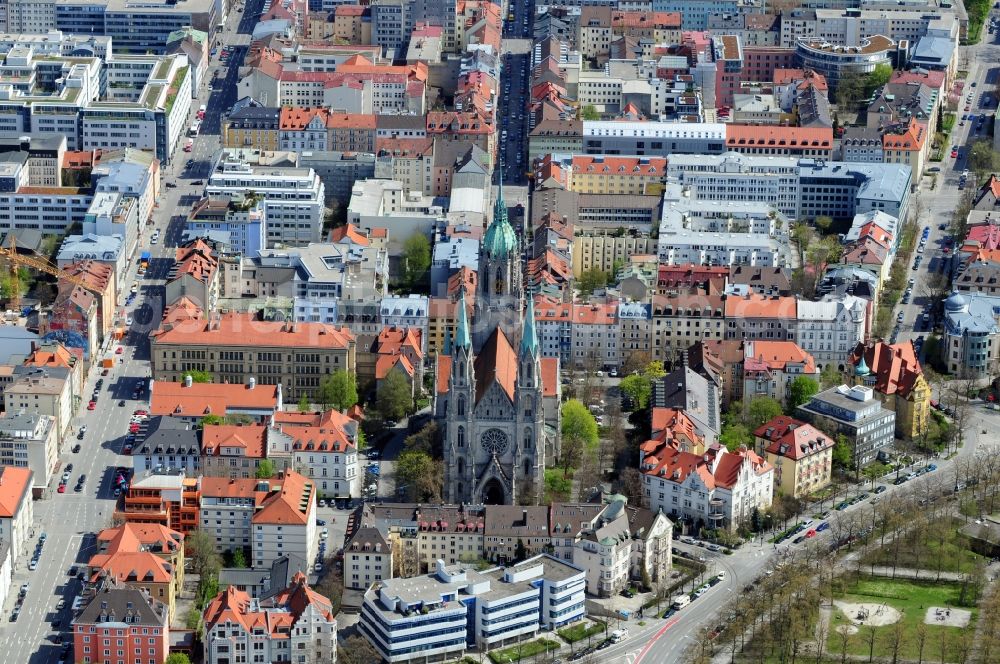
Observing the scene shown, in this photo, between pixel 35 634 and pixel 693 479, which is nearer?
pixel 35 634

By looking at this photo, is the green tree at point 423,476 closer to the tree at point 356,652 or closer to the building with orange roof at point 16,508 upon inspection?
the tree at point 356,652

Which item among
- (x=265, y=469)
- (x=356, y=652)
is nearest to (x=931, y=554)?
(x=356, y=652)

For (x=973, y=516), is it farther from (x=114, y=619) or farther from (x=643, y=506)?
(x=114, y=619)

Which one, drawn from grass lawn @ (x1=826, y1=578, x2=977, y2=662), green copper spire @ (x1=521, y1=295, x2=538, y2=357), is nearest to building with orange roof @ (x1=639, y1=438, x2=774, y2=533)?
grass lawn @ (x1=826, y1=578, x2=977, y2=662)

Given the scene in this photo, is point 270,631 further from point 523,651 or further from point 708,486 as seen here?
point 708,486

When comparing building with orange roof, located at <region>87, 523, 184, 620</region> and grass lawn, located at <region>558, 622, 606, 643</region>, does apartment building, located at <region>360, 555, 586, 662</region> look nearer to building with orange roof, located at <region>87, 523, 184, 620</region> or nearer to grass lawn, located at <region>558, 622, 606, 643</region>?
grass lawn, located at <region>558, 622, 606, 643</region>

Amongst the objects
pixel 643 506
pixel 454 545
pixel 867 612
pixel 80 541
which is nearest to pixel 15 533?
pixel 80 541
